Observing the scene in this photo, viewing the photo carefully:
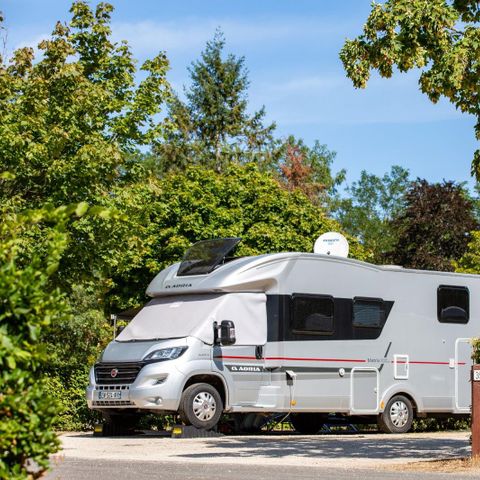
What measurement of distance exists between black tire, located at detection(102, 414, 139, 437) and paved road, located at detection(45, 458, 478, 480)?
603 centimetres


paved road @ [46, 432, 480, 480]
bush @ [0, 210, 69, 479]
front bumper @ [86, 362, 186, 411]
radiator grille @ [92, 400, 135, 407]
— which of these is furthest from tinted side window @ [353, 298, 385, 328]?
bush @ [0, 210, 69, 479]

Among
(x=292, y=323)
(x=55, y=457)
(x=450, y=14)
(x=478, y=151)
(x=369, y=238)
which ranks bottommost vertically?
(x=55, y=457)

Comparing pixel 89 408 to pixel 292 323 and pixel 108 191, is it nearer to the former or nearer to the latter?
pixel 292 323

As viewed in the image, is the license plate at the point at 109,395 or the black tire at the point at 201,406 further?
the license plate at the point at 109,395

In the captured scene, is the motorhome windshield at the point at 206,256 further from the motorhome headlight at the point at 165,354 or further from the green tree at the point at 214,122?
the green tree at the point at 214,122

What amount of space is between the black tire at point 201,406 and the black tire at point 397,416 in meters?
3.60

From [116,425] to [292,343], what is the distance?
10.7 feet

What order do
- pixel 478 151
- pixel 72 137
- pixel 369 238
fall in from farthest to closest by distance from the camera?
1. pixel 369 238
2. pixel 72 137
3. pixel 478 151

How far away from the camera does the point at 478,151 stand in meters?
14.2

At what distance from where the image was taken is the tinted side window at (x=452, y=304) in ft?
70.3

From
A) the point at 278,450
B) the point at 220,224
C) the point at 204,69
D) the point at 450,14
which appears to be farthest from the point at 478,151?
the point at 204,69

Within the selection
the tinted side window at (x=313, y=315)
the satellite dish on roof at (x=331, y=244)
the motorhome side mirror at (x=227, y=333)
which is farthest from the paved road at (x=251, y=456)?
the satellite dish on roof at (x=331, y=244)

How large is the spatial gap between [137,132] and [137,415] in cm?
757

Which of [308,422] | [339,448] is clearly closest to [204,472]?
[339,448]
